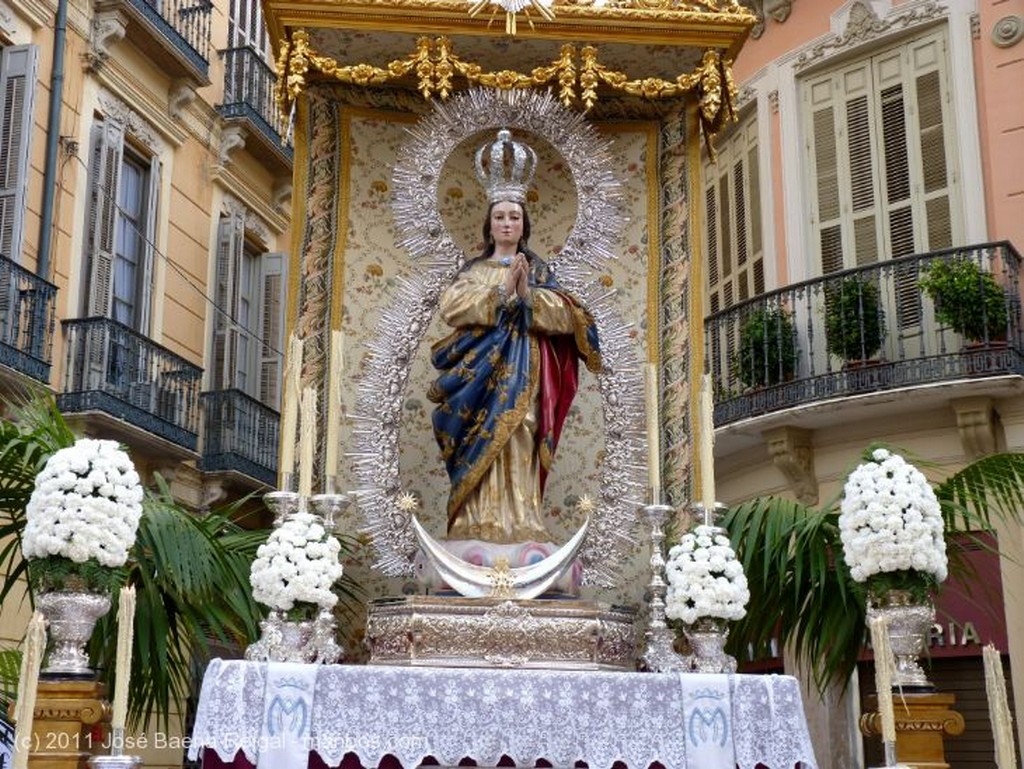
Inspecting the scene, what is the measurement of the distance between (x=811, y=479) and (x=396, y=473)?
532cm

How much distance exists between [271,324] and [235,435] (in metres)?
2.27

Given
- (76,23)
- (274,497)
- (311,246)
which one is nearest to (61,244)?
(76,23)

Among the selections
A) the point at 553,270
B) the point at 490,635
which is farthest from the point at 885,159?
the point at 490,635

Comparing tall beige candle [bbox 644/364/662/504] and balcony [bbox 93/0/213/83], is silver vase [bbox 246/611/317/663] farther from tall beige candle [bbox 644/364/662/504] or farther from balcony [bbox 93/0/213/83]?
balcony [bbox 93/0/213/83]

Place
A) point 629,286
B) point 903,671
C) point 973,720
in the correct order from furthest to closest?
point 973,720
point 629,286
point 903,671

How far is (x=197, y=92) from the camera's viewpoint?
13859 mm

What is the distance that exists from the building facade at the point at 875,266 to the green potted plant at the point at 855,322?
13 mm

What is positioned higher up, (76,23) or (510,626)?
(76,23)

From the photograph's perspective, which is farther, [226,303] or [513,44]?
[226,303]

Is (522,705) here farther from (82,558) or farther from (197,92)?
(197,92)

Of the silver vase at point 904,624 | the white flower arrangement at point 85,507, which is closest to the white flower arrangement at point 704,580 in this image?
the silver vase at point 904,624

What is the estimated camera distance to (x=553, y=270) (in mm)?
7242

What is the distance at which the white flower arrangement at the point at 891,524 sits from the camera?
18.4 ft

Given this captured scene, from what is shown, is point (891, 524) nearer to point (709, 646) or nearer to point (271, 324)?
point (709, 646)
